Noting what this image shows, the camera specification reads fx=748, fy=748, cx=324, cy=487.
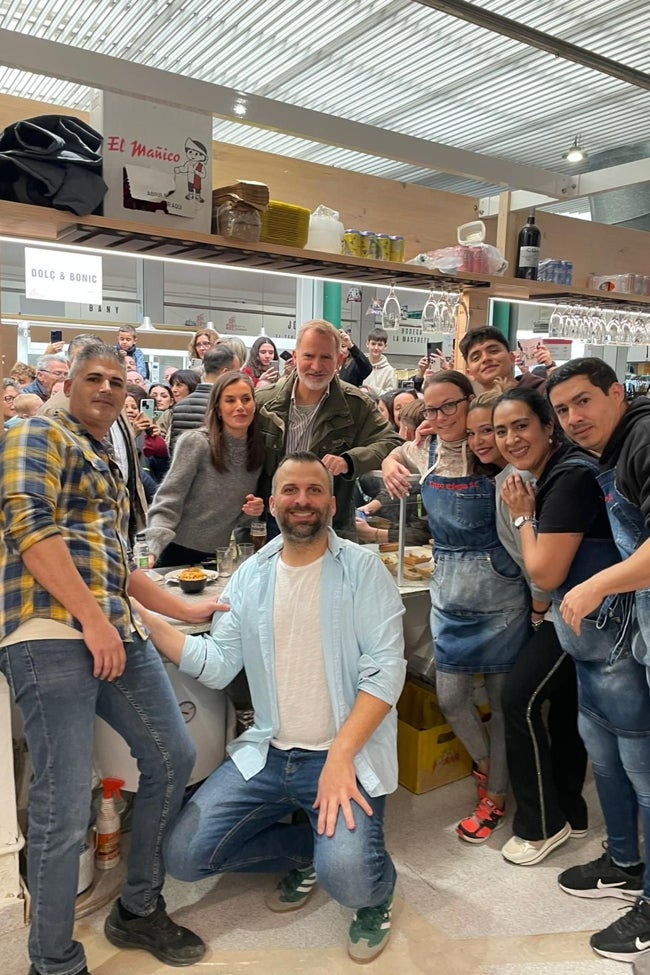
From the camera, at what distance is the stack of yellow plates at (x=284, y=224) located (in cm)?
282

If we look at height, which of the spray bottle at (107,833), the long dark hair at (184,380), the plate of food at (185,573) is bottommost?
the spray bottle at (107,833)

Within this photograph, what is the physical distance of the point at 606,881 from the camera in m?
2.37

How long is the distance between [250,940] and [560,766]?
3.92 feet

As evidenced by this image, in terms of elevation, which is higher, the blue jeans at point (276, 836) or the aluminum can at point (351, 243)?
the aluminum can at point (351, 243)

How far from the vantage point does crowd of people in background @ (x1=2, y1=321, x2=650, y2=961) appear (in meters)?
2.10

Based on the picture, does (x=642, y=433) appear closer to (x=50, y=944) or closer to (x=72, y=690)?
(x=72, y=690)

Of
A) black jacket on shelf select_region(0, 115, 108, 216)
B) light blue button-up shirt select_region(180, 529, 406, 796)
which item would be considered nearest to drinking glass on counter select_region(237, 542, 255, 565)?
light blue button-up shirt select_region(180, 529, 406, 796)

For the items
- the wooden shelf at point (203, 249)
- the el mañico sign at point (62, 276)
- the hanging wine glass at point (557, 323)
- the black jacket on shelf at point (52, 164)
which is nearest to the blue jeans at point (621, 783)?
the wooden shelf at point (203, 249)

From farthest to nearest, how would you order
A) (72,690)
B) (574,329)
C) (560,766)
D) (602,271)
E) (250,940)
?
(602,271), (574,329), (560,766), (250,940), (72,690)

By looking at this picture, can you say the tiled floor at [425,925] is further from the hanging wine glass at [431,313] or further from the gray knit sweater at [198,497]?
the hanging wine glass at [431,313]

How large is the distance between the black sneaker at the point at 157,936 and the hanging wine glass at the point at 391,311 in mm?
2541

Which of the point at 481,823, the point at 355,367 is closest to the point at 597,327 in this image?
the point at 355,367

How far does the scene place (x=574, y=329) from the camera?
14.4 ft

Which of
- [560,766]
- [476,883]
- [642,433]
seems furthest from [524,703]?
[642,433]
